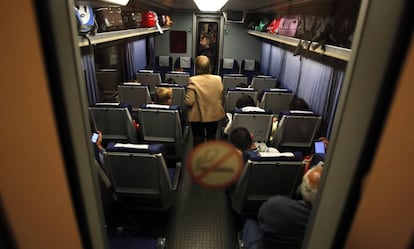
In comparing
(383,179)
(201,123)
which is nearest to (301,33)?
(201,123)

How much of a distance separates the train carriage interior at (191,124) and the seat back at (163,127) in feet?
0.05

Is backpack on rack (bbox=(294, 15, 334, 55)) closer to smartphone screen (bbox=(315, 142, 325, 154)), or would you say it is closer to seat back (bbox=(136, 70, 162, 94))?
smartphone screen (bbox=(315, 142, 325, 154))

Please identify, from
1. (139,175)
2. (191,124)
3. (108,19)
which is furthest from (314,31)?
(139,175)

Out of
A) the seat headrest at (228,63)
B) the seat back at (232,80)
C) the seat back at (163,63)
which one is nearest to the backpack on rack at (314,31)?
the seat back at (232,80)

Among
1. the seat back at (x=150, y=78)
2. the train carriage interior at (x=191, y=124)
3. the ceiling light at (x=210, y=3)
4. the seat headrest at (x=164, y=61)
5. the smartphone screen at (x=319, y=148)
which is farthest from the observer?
the seat headrest at (x=164, y=61)

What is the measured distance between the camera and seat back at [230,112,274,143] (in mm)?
3217

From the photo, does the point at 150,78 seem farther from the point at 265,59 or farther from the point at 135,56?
the point at 265,59

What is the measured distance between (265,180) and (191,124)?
126 cm

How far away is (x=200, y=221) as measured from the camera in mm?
2795

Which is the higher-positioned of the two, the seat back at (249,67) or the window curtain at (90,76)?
the window curtain at (90,76)

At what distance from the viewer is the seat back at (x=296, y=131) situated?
3.15m

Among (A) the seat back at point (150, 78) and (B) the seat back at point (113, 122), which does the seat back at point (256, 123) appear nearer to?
(B) the seat back at point (113, 122)

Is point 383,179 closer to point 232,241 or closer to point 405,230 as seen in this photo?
point 405,230

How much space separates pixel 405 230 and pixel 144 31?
4.60 meters
